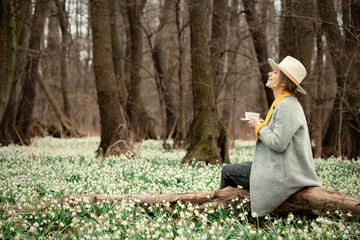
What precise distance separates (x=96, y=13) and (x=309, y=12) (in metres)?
7.03

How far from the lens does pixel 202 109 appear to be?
8.38 metres

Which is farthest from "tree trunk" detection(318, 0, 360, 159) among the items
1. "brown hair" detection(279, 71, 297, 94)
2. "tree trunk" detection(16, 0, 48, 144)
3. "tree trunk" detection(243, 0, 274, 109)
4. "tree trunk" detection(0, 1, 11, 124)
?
"tree trunk" detection(16, 0, 48, 144)

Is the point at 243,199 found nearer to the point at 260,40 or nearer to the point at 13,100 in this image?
the point at 260,40

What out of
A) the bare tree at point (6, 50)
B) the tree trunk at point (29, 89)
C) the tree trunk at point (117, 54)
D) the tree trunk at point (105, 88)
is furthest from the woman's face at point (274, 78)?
the tree trunk at point (29, 89)

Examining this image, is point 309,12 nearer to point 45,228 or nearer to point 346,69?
point 346,69

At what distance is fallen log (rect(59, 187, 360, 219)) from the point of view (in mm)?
3814

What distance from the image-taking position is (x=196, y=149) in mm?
8266

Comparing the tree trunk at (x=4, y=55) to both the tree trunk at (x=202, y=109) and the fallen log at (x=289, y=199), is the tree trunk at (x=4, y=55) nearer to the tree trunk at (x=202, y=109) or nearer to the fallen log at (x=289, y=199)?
the tree trunk at (x=202, y=109)

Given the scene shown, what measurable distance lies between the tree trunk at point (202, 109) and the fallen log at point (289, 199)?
3.38m

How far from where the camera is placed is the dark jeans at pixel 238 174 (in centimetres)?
447

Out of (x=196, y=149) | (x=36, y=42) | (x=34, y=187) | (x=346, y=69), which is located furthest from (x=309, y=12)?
(x=36, y=42)

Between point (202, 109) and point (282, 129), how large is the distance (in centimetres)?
464

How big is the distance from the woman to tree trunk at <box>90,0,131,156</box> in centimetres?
628

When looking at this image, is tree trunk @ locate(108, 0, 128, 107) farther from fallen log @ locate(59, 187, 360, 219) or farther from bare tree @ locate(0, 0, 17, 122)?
fallen log @ locate(59, 187, 360, 219)
